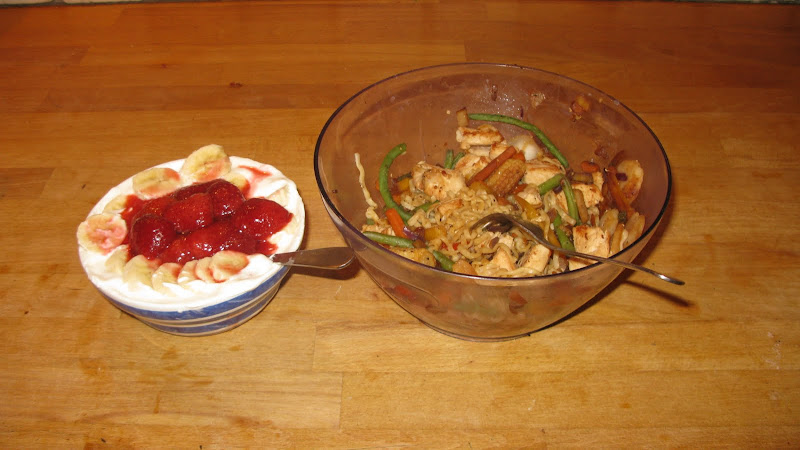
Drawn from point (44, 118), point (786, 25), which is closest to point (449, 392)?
point (44, 118)

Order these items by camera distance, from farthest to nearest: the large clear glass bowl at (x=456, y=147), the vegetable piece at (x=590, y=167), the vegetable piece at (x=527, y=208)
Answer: the vegetable piece at (x=590, y=167) → the vegetable piece at (x=527, y=208) → the large clear glass bowl at (x=456, y=147)

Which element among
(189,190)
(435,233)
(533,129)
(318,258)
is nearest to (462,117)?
(533,129)

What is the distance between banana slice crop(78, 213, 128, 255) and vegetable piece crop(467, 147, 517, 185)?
0.87m

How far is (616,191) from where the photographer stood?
1.37 metres

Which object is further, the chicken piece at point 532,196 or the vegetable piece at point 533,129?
the vegetable piece at point 533,129

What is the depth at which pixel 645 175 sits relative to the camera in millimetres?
1290

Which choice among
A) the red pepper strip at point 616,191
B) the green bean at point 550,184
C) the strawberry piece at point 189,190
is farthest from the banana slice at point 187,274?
the red pepper strip at point 616,191

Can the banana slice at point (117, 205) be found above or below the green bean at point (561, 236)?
above

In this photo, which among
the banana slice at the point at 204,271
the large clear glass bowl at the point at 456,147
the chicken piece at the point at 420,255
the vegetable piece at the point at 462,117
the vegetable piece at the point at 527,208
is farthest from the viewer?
A: the vegetable piece at the point at 462,117

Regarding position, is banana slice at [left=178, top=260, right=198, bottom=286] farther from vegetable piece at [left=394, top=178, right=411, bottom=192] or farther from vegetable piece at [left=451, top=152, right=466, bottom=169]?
vegetable piece at [left=451, top=152, right=466, bottom=169]

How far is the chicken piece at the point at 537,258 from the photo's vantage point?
1239mm

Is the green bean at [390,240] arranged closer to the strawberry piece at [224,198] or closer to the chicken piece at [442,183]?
the chicken piece at [442,183]

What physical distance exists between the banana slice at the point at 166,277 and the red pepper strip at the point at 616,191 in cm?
104

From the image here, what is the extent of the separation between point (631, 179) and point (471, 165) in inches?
16.0
